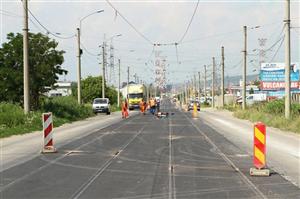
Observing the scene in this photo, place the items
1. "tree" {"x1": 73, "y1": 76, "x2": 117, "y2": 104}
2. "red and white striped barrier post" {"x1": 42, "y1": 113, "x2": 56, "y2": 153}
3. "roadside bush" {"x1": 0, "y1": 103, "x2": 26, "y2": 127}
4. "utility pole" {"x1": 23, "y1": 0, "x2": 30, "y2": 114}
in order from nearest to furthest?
"red and white striped barrier post" {"x1": 42, "y1": 113, "x2": 56, "y2": 153}, "roadside bush" {"x1": 0, "y1": 103, "x2": 26, "y2": 127}, "utility pole" {"x1": 23, "y1": 0, "x2": 30, "y2": 114}, "tree" {"x1": 73, "y1": 76, "x2": 117, "y2": 104}

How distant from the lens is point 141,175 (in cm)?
1221

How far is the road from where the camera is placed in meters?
9.96

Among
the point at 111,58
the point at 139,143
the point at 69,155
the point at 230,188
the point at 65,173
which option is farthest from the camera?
the point at 111,58

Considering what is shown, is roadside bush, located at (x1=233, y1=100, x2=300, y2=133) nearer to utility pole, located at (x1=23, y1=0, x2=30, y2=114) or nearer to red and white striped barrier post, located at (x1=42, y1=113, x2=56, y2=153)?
red and white striped barrier post, located at (x1=42, y1=113, x2=56, y2=153)

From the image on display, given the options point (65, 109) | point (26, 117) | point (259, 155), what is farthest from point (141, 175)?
point (65, 109)

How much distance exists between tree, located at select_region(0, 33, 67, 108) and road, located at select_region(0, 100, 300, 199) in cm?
2049

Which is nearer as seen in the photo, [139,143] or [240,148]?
[240,148]

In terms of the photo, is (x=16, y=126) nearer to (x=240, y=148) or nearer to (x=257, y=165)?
(x=240, y=148)

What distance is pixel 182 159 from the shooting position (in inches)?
611

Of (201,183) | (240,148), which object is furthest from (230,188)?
(240,148)

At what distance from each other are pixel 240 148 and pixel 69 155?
20.2 ft

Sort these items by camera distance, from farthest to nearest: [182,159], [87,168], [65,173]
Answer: [182,159]
[87,168]
[65,173]

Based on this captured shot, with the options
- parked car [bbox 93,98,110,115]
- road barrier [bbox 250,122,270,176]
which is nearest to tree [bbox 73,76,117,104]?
parked car [bbox 93,98,110,115]

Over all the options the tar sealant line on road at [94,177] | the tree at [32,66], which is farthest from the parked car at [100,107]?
the tar sealant line on road at [94,177]
